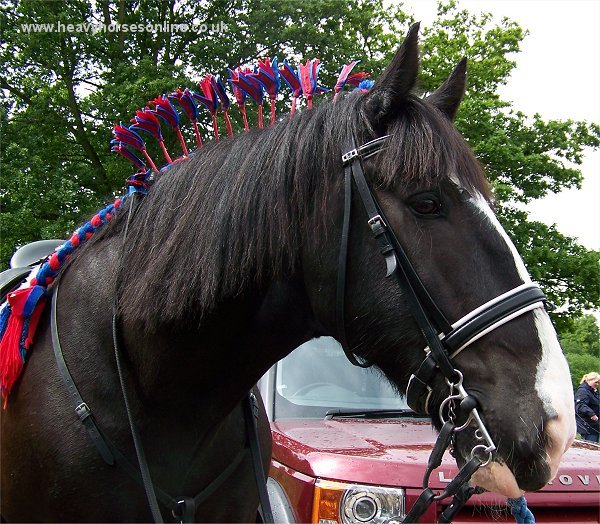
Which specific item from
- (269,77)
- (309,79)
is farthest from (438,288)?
(269,77)

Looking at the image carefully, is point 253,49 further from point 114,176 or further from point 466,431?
point 466,431

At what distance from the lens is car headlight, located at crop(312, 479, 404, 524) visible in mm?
2678

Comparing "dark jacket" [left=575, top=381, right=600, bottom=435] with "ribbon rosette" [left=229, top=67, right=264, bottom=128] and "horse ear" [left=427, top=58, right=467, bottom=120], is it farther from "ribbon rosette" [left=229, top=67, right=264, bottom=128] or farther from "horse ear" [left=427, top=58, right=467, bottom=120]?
"ribbon rosette" [left=229, top=67, right=264, bottom=128]

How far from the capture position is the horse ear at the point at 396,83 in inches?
70.0

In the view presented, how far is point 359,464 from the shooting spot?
9.01 ft

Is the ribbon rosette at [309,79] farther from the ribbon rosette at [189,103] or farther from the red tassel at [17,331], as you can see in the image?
the red tassel at [17,331]

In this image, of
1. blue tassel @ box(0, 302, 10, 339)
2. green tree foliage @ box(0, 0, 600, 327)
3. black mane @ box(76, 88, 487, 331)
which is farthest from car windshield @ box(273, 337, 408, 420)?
green tree foliage @ box(0, 0, 600, 327)

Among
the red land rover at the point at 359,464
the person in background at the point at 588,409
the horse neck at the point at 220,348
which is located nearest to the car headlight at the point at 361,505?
the red land rover at the point at 359,464

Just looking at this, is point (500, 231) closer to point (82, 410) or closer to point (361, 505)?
point (82, 410)

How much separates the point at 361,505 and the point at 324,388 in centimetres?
122

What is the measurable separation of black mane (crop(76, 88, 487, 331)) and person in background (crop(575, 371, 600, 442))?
8.24 meters

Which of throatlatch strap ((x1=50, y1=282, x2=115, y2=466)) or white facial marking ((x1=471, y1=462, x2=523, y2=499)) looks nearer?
white facial marking ((x1=471, y1=462, x2=523, y2=499))

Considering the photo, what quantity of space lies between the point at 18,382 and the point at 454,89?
6.20ft

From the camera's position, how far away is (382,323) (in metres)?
1.69
